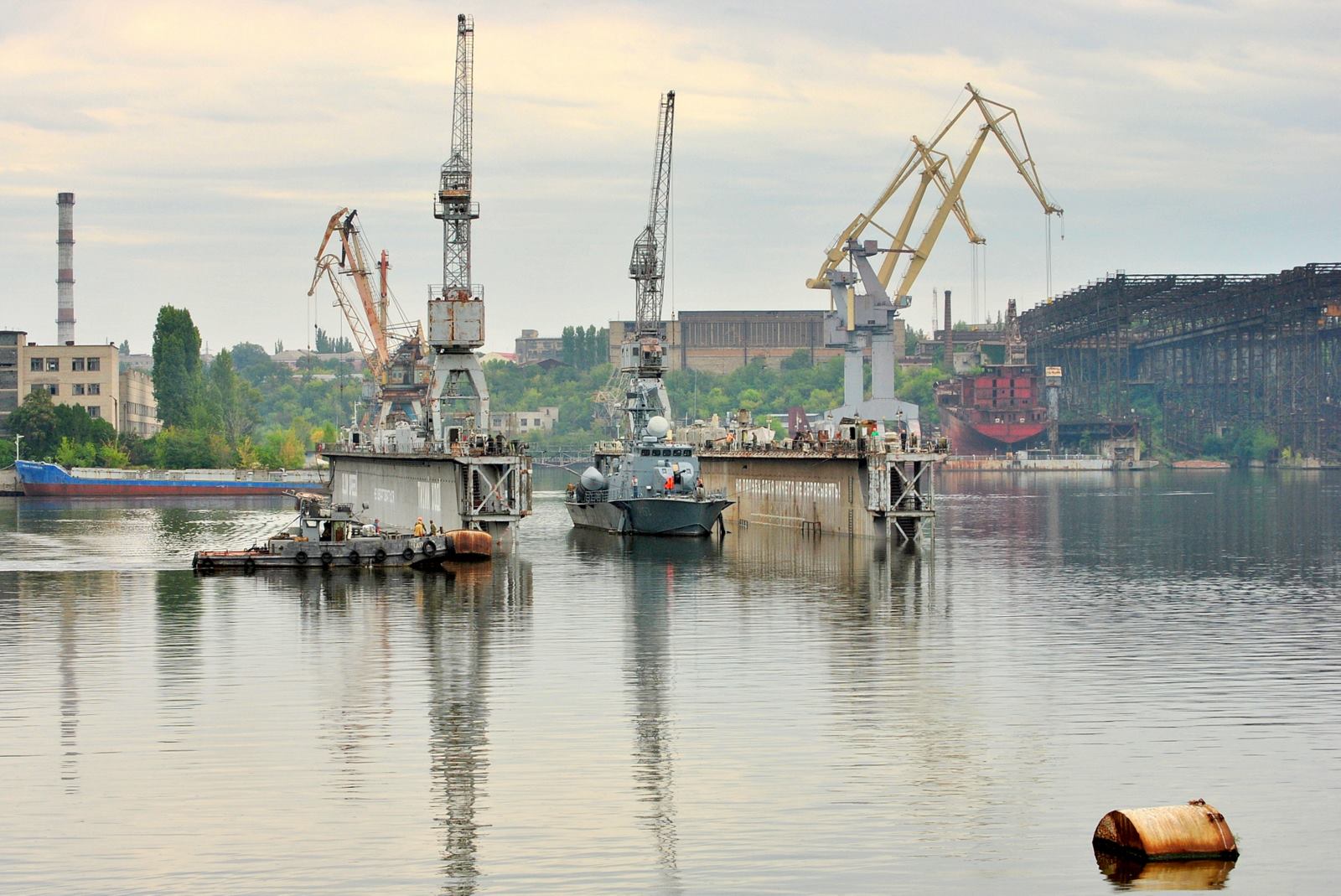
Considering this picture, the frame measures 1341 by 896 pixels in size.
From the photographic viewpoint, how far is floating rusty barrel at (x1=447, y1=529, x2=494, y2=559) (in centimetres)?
7738

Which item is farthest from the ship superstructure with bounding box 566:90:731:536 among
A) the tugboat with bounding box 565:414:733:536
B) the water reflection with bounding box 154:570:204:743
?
the water reflection with bounding box 154:570:204:743

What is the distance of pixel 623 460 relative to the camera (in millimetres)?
99438

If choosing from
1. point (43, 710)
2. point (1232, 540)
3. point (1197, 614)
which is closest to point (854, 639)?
point (1197, 614)

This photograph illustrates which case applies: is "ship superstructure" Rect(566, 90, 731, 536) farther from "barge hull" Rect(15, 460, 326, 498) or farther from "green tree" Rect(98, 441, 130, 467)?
"green tree" Rect(98, 441, 130, 467)

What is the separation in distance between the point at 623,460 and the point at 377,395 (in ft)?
212

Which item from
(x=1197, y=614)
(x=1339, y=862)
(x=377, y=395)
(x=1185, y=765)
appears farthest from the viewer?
(x=377, y=395)

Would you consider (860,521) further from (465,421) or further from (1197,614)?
(1197,614)

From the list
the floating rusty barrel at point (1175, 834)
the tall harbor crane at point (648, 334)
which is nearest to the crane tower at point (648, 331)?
the tall harbor crane at point (648, 334)

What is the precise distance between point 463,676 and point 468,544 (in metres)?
32.6

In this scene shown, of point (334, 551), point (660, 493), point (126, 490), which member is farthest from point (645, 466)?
point (126, 490)

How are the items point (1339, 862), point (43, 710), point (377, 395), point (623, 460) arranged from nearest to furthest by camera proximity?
point (1339, 862)
point (43, 710)
point (623, 460)
point (377, 395)

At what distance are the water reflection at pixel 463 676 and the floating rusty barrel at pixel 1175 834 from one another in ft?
33.1

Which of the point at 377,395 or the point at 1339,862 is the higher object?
the point at 377,395

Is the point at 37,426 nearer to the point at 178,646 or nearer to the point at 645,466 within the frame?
the point at 645,466
